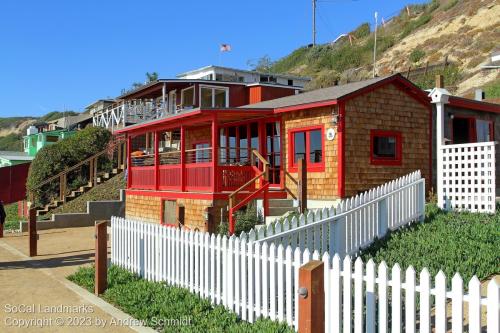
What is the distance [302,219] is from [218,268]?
1809 mm

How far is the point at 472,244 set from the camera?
8320 millimetres

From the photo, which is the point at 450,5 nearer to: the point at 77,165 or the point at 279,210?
the point at 77,165

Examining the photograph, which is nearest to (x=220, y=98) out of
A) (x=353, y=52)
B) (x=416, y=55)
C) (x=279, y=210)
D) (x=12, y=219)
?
(x=12, y=219)

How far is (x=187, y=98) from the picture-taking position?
32.1 m

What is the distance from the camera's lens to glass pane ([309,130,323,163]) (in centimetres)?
1494

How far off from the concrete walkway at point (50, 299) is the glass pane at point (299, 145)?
258 inches

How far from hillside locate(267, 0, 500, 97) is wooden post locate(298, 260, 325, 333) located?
34907 millimetres

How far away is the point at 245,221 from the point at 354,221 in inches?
166

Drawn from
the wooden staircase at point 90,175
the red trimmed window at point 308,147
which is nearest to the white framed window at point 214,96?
the wooden staircase at point 90,175

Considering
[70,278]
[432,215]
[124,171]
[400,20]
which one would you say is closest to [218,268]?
[70,278]

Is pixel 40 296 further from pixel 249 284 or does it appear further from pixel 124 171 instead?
pixel 124 171

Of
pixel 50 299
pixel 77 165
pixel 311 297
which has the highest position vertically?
pixel 77 165

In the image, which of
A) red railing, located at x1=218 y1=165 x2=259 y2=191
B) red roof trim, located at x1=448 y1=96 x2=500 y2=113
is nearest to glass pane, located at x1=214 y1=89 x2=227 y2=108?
red roof trim, located at x1=448 y1=96 x2=500 y2=113

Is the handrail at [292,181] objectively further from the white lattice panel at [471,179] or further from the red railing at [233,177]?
the white lattice panel at [471,179]
